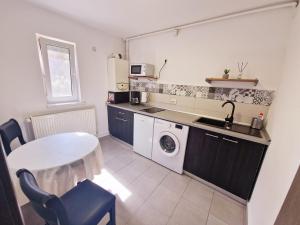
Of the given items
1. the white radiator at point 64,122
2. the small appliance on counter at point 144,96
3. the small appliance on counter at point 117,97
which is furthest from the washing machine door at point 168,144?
the white radiator at point 64,122

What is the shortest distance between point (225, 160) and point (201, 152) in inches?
11.7

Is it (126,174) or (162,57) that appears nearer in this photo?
(126,174)

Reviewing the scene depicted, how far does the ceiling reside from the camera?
1.69m

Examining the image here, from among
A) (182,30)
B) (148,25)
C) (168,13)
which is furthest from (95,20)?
(182,30)

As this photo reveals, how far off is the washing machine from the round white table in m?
1.03

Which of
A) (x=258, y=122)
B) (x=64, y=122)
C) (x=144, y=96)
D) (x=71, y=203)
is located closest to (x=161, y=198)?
(x=71, y=203)

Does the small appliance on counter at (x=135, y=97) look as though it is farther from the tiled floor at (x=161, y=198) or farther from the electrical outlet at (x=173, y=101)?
the tiled floor at (x=161, y=198)

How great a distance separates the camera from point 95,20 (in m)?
2.31

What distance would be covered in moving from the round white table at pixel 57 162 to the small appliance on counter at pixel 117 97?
1.60 m

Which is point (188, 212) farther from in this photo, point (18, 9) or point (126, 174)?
point (18, 9)

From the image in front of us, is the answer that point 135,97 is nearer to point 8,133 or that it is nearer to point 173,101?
point 173,101

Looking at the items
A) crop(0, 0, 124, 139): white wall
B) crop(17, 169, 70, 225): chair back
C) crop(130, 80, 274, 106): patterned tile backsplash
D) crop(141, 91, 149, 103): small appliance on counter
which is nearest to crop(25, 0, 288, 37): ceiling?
crop(0, 0, 124, 139): white wall

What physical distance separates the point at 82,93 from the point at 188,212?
2.60m

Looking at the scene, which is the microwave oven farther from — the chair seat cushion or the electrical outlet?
the chair seat cushion
